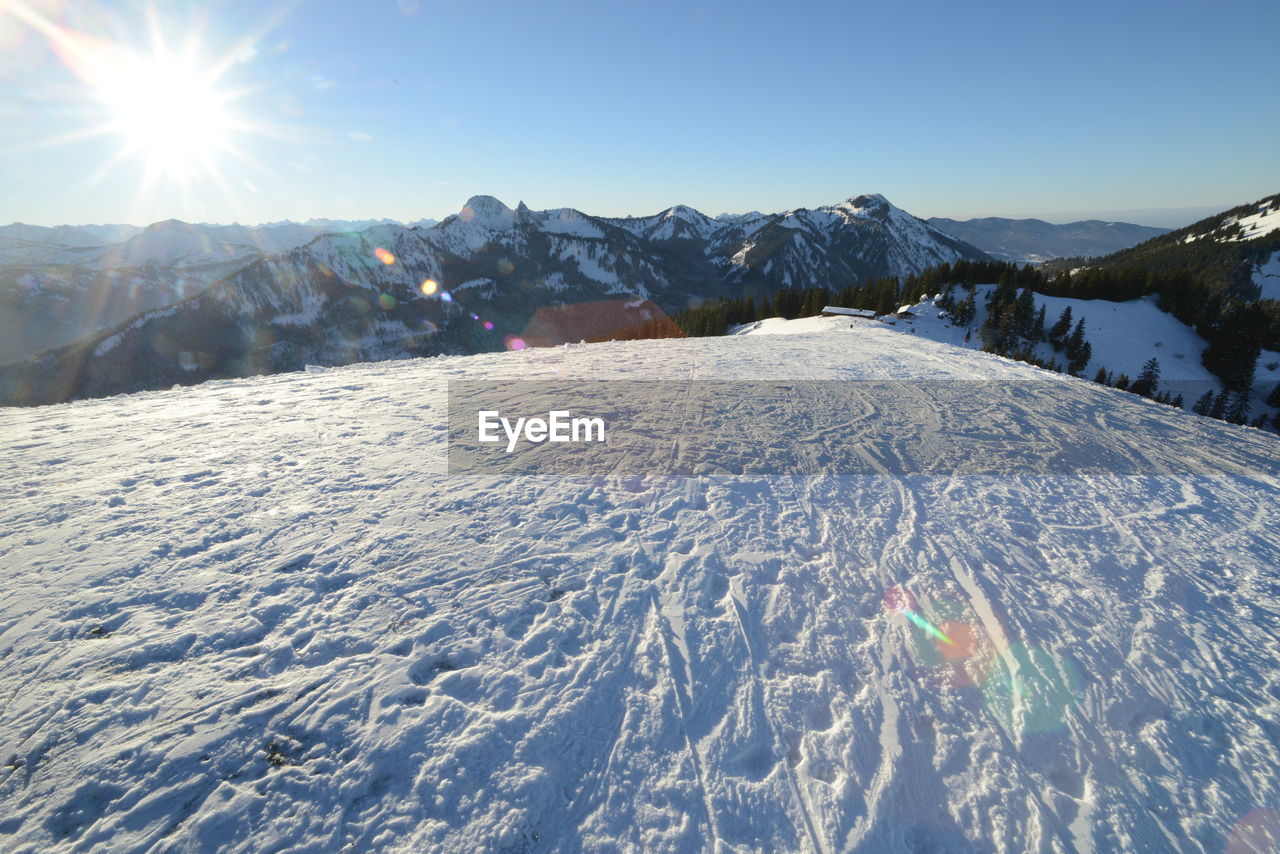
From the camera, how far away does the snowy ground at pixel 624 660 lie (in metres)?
3.91

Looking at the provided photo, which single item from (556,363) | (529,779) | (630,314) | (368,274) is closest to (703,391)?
(556,363)

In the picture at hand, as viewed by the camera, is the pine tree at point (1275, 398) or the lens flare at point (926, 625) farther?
the pine tree at point (1275, 398)

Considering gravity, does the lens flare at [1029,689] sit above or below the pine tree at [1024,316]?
below

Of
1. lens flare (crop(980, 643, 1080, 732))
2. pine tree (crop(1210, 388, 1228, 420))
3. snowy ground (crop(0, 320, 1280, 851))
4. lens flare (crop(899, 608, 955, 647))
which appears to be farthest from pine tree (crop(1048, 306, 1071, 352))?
lens flare (crop(899, 608, 955, 647))

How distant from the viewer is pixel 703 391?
1402 centimetres

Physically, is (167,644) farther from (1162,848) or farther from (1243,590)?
(1243,590)

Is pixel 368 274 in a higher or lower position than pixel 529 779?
higher

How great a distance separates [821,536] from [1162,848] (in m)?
4.23

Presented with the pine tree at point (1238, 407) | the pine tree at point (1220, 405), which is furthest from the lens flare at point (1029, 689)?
the pine tree at point (1238, 407)

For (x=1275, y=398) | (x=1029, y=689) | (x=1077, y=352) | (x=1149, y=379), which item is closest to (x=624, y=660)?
(x=1029, y=689)

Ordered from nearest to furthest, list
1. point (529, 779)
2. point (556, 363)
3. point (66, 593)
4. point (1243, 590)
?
1. point (529, 779)
2. point (66, 593)
3. point (1243, 590)
4. point (556, 363)

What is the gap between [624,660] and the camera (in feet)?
17.3

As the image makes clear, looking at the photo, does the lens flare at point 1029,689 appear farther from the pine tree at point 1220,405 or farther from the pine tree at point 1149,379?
the pine tree at point 1220,405

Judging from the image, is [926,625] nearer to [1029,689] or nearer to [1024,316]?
[1029,689]
